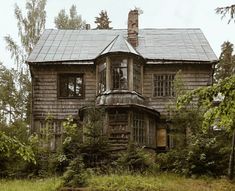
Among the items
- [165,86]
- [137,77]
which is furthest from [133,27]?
[165,86]

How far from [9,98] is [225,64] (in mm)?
18312

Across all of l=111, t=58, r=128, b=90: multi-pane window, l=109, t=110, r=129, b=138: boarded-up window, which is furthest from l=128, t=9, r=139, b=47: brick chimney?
l=109, t=110, r=129, b=138: boarded-up window

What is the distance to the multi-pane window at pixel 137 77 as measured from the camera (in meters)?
23.2

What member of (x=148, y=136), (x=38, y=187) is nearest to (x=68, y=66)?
(x=148, y=136)

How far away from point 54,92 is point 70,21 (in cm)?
2006

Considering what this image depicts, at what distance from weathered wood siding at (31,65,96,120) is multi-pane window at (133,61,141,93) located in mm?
2421

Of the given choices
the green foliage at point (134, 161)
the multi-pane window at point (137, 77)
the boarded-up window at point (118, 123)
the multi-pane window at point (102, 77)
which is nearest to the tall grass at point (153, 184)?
the green foliage at point (134, 161)

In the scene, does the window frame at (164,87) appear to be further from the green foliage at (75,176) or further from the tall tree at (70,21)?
the tall tree at (70,21)

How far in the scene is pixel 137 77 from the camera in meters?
23.5

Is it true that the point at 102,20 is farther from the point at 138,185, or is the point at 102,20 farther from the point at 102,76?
the point at 138,185

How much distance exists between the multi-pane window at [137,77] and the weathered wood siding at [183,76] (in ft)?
2.48

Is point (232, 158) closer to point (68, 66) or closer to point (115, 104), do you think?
point (115, 104)

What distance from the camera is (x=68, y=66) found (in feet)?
80.3

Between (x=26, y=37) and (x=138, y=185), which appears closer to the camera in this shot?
(x=138, y=185)
